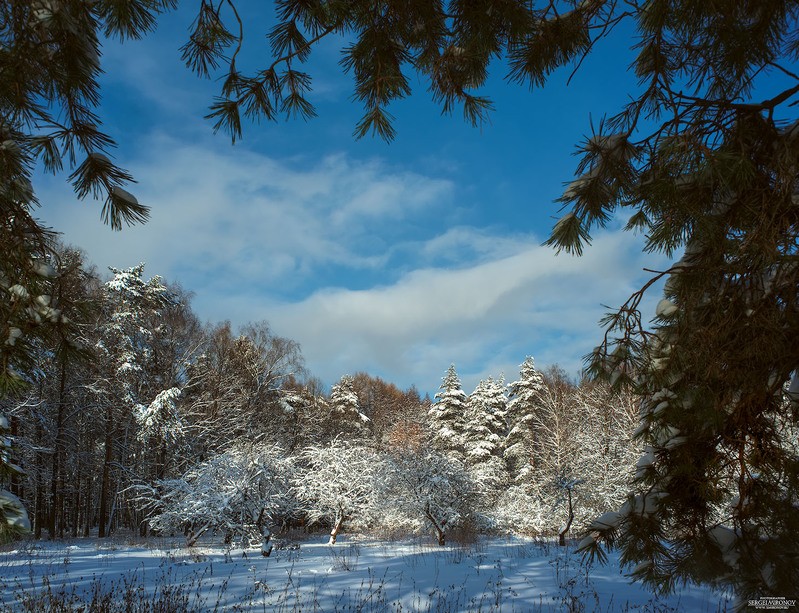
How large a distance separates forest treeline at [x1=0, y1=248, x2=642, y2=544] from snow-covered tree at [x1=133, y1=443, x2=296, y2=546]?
5 cm

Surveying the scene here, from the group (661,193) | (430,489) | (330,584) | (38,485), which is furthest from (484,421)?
(661,193)

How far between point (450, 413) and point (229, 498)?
56.3 feet

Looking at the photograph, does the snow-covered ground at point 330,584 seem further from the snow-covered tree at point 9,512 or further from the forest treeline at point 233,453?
the snow-covered tree at point 9,512

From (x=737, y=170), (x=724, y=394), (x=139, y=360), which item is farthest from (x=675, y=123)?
(x=139, y=360)

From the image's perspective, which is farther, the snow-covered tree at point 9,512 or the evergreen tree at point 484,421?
the evergreen tree at point 484,421

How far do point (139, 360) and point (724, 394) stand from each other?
19701mm

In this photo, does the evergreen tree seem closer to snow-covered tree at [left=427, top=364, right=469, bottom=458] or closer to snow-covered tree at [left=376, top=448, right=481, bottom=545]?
snow-covered tree at [left=427, top=364, right=469, bottom=458]

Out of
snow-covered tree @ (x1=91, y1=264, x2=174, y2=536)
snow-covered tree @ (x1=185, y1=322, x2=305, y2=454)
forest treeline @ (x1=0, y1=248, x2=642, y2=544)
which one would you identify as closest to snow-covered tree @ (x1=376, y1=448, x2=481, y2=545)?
forest treeline @ (x1=0, y1=248, x2=642, y2=544)

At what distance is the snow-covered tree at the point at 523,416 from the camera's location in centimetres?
2617

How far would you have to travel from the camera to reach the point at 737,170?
7.93ft

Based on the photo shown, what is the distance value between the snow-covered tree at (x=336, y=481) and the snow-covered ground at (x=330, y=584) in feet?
15.4

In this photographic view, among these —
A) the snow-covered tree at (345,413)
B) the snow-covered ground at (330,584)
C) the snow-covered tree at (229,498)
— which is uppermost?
the snow-covered tree at (345,413)

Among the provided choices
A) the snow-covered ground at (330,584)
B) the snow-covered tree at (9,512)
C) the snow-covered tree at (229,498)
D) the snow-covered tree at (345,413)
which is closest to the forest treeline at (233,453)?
the snow-covered tree at (229,498)

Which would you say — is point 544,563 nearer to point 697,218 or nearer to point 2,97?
point 697,218
